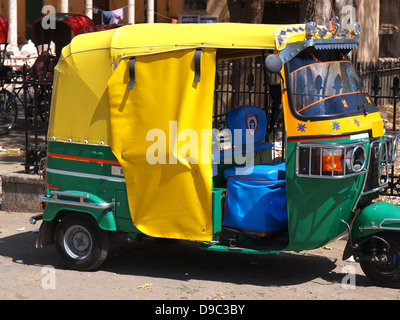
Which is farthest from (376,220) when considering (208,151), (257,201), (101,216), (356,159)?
(101,216)

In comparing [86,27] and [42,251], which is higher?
[86,27]

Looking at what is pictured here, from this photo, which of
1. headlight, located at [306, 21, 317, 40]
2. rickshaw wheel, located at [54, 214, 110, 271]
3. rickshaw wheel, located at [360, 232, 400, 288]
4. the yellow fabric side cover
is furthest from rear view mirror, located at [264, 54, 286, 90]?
rickshaw wheel, located at [54, 214, 110, 271]

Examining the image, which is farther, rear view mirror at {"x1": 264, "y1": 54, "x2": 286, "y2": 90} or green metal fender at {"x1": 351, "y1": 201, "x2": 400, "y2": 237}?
green metal fender at {"x1": 351, "y1": 201, "x2": 400, "y2": 237}

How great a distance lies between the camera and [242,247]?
640cm

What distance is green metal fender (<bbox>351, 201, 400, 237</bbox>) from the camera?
6.12 m

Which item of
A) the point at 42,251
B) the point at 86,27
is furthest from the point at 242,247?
the point at 86,27

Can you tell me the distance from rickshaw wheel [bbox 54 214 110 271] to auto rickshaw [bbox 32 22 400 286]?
1 centimetres

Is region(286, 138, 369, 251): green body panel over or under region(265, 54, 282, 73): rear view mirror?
under

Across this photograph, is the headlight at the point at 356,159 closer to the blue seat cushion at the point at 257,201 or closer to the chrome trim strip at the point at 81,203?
the blue seat cushion at the point at 257,201

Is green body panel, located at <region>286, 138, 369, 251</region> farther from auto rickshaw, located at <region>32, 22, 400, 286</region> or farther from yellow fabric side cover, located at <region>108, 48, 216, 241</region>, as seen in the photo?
yellow fabric side cover, located at <region>108, 48, 216, 241</region>

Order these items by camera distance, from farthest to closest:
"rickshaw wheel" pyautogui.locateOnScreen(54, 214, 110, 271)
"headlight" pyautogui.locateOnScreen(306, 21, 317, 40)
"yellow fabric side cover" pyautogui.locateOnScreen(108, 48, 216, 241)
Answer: "rickshaw wheel" pyautogui.locateOnScreen(54, 214, 110, 271) → "yellow fabric side cover" pyautogui.locateOnScreen(108, 48, 216, 241) → "headlight" pyautogui.locateOnScreen(306, 21, 317, 40)

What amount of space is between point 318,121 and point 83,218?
2.54m

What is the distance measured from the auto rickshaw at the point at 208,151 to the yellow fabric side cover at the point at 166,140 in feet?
0.03
